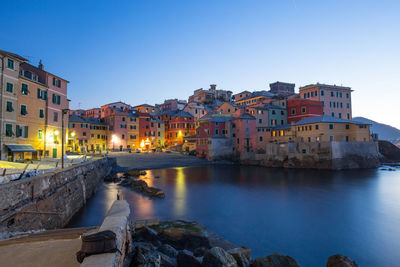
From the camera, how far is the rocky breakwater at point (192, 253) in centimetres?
722

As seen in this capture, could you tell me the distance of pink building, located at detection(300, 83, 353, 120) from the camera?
6325 centimetres

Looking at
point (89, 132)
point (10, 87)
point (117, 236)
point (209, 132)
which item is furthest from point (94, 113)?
point (117, 236)

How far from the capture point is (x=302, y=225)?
19.1 meters

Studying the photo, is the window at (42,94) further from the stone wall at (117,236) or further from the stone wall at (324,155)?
the stone wall at (324,155)

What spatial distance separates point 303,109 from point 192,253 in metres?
61.5

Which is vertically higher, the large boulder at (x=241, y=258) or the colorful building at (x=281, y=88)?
the colorful building at (x=281, y=88)

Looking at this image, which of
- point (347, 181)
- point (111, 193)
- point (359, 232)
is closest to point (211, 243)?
point (359, 232)

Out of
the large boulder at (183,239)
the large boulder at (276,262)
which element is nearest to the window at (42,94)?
the large boulder at (183,239)

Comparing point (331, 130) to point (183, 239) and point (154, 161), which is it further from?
point (183, 239)

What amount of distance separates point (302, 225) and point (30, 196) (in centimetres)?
1987

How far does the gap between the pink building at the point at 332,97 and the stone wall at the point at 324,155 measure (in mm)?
15171

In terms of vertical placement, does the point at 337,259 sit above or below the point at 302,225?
above

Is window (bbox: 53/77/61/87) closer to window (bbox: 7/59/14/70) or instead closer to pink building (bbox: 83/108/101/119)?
window (bbox: 7/59/14/70)

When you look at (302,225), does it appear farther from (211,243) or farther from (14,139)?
(14,139)
